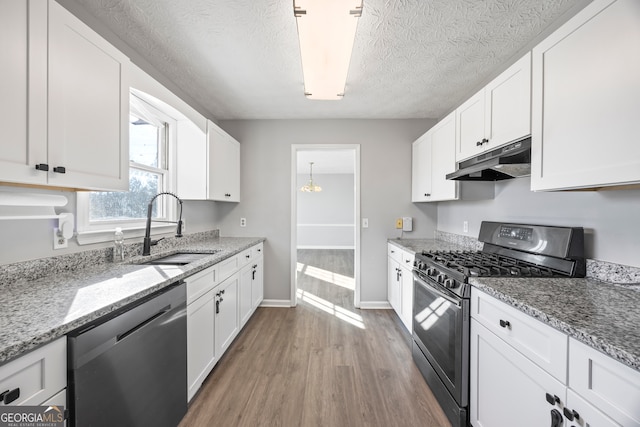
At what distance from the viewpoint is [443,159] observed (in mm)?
2404

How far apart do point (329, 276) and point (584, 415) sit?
4.15 m

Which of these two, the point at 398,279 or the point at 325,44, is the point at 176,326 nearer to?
the point at 325,44

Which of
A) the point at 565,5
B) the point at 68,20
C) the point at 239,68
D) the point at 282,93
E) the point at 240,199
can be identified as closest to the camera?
the point at 68,20

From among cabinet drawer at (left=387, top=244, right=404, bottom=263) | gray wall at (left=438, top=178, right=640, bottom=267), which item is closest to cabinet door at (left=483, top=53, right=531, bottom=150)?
gray wall at (left=438, top=178, right=640, bottom=267)

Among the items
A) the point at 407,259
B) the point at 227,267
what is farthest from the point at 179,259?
the point at 407,259

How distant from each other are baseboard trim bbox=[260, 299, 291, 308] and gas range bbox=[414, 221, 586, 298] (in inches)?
72.7

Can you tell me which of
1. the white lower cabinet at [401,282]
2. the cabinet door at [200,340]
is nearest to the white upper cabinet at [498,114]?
the white lower cabinet at [401,282]

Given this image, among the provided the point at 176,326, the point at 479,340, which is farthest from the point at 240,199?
the point at 479,340

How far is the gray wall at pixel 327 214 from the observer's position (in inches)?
328

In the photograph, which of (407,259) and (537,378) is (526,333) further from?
(407,259)

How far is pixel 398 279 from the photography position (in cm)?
275

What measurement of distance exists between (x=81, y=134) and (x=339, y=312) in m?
2.85

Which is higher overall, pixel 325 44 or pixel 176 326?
pixel 325 44

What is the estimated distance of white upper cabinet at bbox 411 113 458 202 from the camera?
2.27 metres
